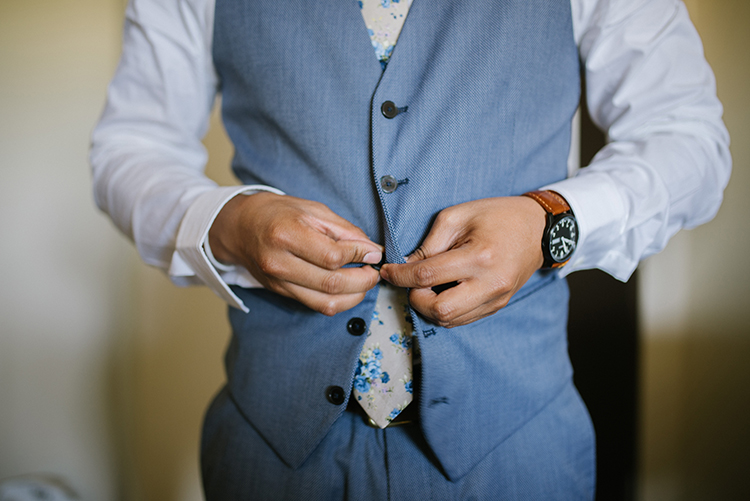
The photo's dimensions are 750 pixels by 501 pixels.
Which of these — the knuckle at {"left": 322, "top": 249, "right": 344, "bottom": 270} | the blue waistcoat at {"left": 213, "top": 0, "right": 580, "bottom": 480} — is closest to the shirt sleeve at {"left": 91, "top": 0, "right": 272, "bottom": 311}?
the blue waistcoat at {"left": 213, "top": 0, "right": 580, "bottom": 480}

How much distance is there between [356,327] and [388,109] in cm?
30

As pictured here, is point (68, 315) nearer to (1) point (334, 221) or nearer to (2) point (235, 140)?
(2) point (235, 140)

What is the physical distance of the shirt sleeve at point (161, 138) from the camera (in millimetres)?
733

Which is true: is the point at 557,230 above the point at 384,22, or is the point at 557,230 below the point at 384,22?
below

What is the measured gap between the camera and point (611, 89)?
74 cm

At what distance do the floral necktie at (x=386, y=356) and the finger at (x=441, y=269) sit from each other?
0.43 ft

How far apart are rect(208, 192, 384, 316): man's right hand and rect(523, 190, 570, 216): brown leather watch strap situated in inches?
8.9

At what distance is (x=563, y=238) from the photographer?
62 cm

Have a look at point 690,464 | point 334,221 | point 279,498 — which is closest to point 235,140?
point 334,221

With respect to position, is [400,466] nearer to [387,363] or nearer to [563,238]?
[387,363]

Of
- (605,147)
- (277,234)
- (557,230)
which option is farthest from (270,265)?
(605,147)

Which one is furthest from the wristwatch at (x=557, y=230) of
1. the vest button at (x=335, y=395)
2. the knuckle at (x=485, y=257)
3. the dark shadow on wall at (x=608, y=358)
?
the dark shadow on wall at (x=608, y=358)

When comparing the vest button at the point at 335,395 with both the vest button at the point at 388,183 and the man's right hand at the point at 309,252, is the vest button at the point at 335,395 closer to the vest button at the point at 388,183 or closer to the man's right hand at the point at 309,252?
the man's right hand at the point at 309,252

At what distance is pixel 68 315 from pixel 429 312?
5.08ft
